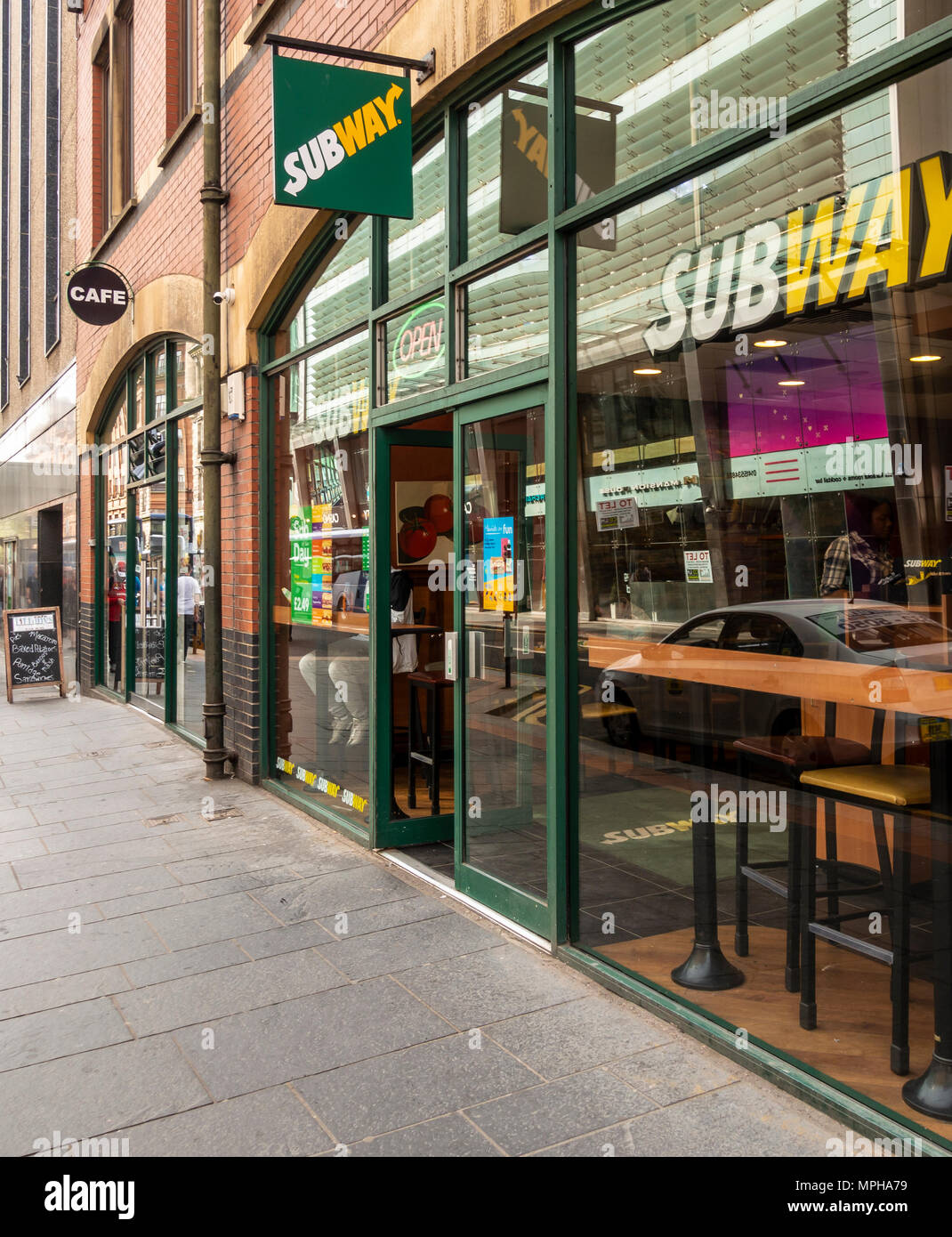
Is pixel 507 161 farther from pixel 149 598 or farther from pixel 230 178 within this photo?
pixel 149 598

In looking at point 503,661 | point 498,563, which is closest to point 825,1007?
point 503,661

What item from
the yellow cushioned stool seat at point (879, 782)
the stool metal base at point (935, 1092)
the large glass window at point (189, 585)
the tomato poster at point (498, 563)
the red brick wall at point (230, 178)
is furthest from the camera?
the large glass window at point (189, 585)

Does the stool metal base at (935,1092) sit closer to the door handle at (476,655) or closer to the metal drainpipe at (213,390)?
the door handle at (476,655)

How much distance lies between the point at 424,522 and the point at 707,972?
4.38 m

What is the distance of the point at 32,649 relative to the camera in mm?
13188

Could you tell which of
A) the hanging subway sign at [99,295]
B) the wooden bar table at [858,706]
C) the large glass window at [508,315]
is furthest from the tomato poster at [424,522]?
the hanging subway sign at [99,295]

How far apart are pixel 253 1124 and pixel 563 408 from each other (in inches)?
110

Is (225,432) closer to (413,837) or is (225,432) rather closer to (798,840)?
(413,837)

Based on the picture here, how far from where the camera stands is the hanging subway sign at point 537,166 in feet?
13.7

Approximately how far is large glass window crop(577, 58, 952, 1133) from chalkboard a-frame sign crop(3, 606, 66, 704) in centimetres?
1005

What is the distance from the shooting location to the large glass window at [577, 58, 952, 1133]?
3.45 metres
